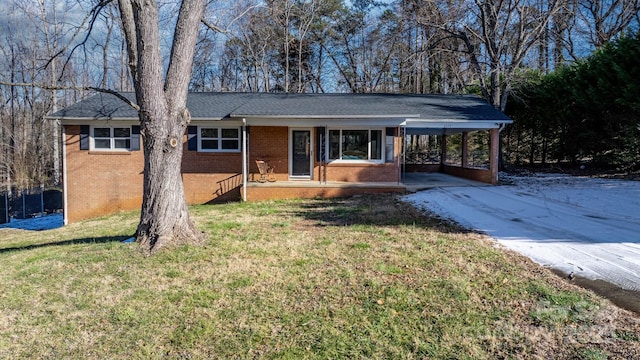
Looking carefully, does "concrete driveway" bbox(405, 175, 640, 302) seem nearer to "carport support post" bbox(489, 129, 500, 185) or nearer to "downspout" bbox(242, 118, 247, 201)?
"carport support post" bbox(489, 129, 500, 185)

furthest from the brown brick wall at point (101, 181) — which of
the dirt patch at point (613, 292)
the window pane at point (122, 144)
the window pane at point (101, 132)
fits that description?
the dirt patch at point (613, 292)

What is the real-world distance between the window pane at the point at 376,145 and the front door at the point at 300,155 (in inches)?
91.5

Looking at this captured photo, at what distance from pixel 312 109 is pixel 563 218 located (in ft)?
28.7

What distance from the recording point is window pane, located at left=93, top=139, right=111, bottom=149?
14.2 meters

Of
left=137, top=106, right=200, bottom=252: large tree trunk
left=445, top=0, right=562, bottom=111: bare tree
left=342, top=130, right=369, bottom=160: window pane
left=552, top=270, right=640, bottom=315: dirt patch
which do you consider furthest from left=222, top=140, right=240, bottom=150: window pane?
left=445, top=0, right=562, bottom=111: bare tree

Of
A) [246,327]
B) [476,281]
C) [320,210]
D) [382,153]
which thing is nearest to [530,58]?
[382,153]

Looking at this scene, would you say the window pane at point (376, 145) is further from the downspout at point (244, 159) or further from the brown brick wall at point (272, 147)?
the downspout at point (244, 159)

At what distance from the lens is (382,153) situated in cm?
1394

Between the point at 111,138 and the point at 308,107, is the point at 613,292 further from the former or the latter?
the point at 111,138

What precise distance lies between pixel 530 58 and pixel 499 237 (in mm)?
22012

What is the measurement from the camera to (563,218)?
7.77m

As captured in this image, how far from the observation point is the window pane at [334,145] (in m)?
14.2

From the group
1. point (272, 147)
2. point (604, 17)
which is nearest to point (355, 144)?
point (272, 147)

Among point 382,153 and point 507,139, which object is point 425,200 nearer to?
point 382,153
